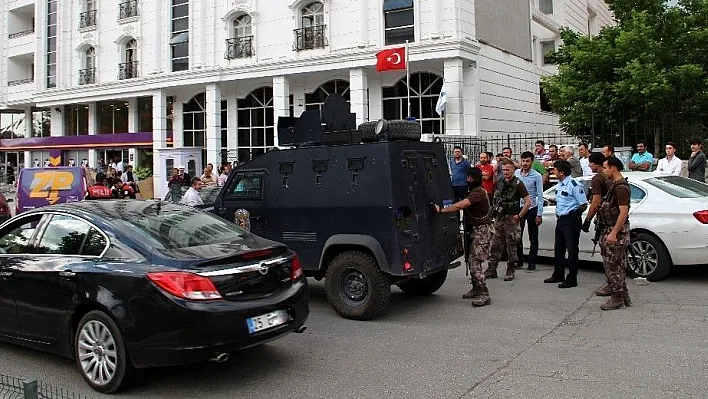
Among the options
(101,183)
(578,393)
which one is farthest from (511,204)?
(101,183)

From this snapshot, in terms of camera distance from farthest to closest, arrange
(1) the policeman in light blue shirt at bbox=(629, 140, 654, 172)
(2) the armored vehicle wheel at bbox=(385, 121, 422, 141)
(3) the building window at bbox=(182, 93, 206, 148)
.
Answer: (3) the building window at bbox=(182, 93, 206, 148) < (1) the policeman in light blue shirt at bbox=(629, 140, 654, 172) < (2) the armored vehicle wheel at bbox=(385, 121, 422, 141)

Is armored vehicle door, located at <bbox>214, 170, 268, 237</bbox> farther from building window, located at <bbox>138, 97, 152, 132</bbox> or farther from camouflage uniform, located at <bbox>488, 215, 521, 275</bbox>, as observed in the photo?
building window, located at <bbox>138, 97, 152, 132</bbox>

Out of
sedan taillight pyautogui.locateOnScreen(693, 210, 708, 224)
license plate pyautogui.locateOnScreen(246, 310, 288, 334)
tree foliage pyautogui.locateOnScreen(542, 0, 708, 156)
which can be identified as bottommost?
license plate pyautogui.locateOnScreen(246, 310, 288, 334)

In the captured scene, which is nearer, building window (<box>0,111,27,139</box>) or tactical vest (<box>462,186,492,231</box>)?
tactical vest (<box>462,186,492,231</box>)

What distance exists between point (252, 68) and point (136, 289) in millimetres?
21579

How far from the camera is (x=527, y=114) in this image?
87.1 ft

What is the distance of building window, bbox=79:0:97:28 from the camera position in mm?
31706

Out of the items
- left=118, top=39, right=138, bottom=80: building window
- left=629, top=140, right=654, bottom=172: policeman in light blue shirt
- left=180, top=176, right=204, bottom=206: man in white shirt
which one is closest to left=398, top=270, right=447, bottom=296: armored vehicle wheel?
left=180, top=176, right=204, bottom=206: man in white shirt

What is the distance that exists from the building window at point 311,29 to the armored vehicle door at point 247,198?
655 inches

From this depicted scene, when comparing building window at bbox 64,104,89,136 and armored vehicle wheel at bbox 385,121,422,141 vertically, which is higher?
building window at bbox 64,104,89,136

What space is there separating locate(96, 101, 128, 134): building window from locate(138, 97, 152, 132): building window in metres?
1.21

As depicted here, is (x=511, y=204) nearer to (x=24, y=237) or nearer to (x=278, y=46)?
(x=24, y=237)

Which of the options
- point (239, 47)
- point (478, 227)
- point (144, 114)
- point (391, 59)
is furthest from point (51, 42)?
point (478, 227)

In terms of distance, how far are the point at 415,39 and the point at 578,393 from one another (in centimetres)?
1855
